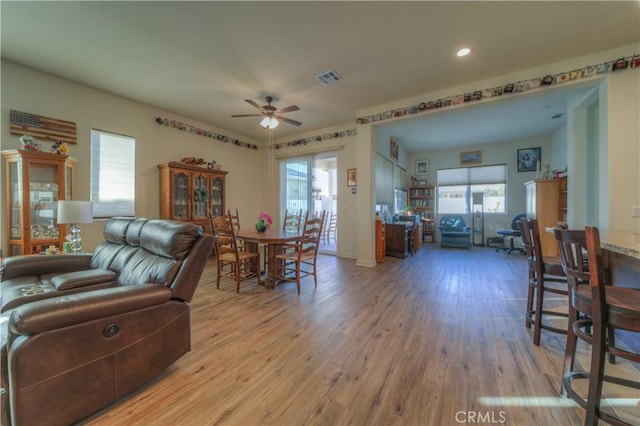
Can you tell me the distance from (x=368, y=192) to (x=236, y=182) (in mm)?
3343

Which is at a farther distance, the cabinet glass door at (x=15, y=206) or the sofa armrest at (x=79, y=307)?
the cabinet glass door at (x=15, y=206)

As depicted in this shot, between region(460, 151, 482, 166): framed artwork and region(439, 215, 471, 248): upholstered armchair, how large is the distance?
1.68 meters

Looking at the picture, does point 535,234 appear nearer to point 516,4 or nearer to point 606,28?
point 516,4

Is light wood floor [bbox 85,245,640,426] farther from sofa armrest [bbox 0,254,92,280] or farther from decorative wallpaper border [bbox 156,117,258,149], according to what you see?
decorative wallpaper border [bbox 156,117,258,149]

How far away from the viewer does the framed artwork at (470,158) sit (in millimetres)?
7270

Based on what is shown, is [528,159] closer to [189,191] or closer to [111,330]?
[189,191]

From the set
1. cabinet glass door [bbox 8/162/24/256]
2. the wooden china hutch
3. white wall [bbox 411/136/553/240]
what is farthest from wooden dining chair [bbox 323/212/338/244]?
cabinet glass door [bbox 8/162/24/256]

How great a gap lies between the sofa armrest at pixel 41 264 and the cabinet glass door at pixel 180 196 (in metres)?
2.14

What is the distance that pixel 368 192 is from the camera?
4.62 m

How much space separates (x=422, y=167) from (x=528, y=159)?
8.79 feet

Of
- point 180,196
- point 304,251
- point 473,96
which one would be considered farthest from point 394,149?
point 180,196

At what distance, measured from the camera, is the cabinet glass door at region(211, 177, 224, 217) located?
5.26m

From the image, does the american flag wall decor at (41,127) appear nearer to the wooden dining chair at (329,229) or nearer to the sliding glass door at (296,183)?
the sliding glass door at (296,183)

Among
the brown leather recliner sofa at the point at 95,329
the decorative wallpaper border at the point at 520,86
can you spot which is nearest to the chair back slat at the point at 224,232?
the brown leather recliner sofa at the point at 95,329
